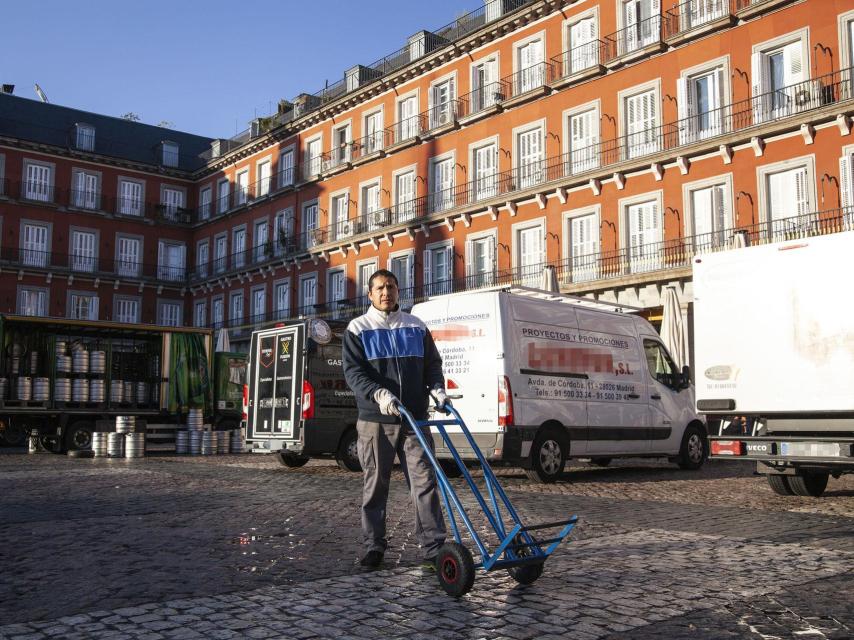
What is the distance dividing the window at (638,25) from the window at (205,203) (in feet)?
94.9

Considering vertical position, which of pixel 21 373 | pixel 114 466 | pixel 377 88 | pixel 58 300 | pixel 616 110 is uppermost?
pixel 377 88

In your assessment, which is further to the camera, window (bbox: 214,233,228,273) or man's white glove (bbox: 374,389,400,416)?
window (bbox: 214,233,228,273)

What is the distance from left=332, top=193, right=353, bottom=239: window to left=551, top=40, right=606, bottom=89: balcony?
12.8 m

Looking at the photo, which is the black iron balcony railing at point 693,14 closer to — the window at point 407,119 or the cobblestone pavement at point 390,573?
the window at point 407,119

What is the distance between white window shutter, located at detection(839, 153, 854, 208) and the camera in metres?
22.2

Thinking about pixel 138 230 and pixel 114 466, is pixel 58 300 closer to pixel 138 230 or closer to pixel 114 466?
pixel 138 230

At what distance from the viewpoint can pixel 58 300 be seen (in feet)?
150

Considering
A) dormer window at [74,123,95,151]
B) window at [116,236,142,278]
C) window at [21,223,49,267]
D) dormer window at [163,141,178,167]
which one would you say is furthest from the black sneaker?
dormer window at [163,141,178,167]

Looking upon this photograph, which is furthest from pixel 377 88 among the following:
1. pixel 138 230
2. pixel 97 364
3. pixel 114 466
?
pixel 114 466

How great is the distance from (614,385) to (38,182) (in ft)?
136

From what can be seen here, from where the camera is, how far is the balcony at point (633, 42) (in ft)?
88.2

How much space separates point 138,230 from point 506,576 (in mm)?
47599

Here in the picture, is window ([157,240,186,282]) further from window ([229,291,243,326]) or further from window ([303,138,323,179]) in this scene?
window ([303,138,323,179])

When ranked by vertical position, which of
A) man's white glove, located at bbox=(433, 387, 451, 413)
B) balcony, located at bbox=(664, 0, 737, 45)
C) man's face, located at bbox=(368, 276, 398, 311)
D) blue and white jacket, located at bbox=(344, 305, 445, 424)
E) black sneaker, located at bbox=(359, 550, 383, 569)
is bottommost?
→ black sneaker, located at bbox=(359, 550, 383, 569)
